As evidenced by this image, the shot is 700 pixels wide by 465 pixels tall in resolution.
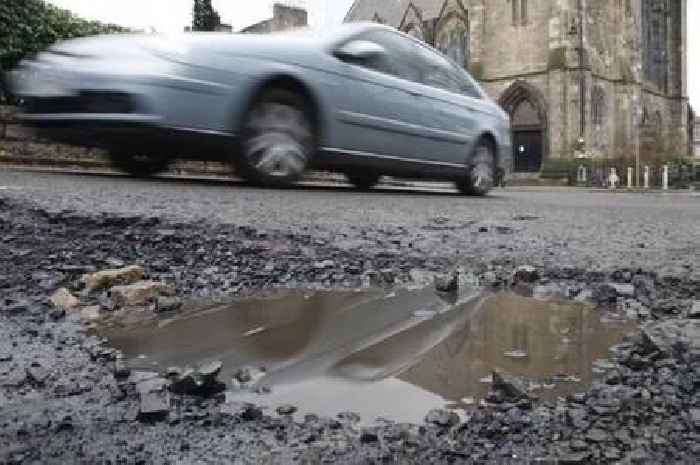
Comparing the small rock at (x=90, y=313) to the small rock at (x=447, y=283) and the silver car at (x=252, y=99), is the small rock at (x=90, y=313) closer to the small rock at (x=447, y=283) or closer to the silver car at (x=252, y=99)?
the small rock at (x=447, y=283)

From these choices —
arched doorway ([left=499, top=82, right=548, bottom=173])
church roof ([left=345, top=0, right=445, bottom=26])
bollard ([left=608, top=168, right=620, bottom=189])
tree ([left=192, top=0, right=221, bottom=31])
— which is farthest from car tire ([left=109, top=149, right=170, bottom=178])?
church roof ([left=345, top=0, right=445, bottom=26])

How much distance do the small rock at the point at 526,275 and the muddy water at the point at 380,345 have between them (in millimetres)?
236

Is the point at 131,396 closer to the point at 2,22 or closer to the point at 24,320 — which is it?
the point at 24,320

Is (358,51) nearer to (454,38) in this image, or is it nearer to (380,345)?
(380,345)

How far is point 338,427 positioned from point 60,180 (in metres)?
5.69

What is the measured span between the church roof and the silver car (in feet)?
148

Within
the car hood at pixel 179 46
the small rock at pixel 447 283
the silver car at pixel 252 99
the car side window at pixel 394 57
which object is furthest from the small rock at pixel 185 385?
the car side window at pixel 394 57

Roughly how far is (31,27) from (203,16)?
18.4 metres

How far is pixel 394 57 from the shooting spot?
23.5 feet

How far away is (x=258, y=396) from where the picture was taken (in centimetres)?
166

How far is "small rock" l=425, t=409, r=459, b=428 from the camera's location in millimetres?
1478

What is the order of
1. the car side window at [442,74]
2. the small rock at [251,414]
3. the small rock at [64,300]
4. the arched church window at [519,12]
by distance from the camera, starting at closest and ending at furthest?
the small rock at [251,414] → the small rock at [64,300] → the car side window at [442,74] → the arched church window at [519,12]

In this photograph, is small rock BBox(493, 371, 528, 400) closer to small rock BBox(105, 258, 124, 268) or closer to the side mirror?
small rock BBox(105, 258, 124, 268)

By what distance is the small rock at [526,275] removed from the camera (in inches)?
116
